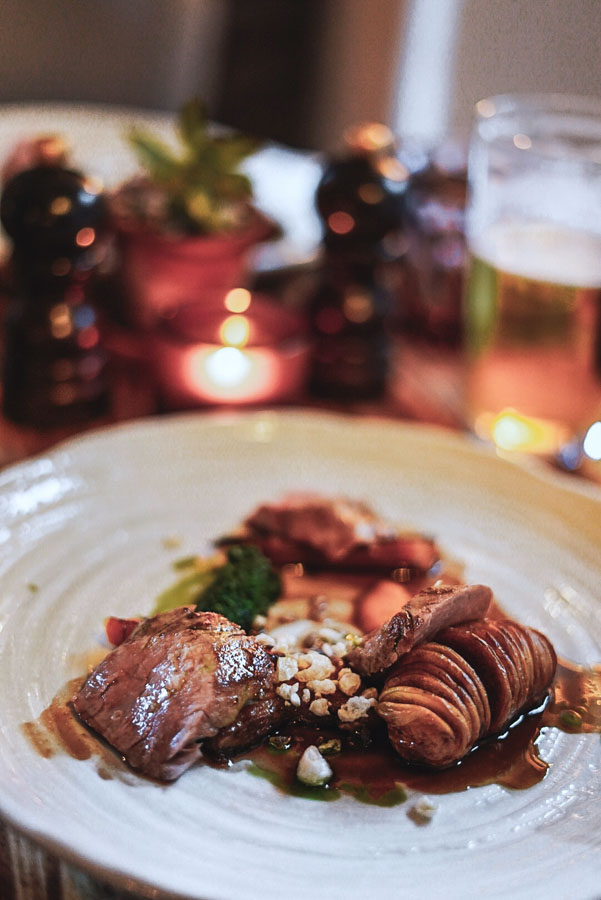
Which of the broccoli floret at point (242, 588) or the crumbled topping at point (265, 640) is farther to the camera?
the broccoli floret at point (242, 588)

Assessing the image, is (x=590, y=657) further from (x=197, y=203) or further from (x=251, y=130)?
(x=251, y=130)

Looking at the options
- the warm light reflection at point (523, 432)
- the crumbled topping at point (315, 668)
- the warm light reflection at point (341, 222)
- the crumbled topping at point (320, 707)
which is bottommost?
the warm light reflection at point (523, 432)

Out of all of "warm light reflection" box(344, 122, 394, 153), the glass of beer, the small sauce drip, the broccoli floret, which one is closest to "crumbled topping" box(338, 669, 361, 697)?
the broccoli floret

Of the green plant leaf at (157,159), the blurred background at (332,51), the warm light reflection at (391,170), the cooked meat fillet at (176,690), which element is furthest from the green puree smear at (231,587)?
the blurred background at (332,51)

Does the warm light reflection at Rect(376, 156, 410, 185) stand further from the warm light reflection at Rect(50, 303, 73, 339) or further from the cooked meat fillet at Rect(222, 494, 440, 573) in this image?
the cooked meat fillet at Rect(222, 494, 440, 573)

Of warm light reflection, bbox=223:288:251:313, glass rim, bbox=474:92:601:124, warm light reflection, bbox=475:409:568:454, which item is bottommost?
warm light reflection, bbox=475:409:568:454

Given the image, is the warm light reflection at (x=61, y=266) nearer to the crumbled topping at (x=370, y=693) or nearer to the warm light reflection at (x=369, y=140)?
the warm light reflection at (x=369, y=140)

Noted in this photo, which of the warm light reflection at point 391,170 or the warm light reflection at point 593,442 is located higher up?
the warm light reflection at point 391,170

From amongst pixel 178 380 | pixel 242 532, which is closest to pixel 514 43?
pixel 178 380
